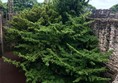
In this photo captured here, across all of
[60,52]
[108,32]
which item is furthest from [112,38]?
[60,52]

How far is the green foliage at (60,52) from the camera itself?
19.7 ft

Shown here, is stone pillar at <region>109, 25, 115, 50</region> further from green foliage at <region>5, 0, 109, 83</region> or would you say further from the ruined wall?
green foliage at <region>5, 0, 109, 83</region>

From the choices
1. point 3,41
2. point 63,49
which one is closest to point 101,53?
point 63,49

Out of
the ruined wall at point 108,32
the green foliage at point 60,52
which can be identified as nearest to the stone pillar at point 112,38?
the ruined wall at point 108,32

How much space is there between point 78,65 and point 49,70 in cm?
96

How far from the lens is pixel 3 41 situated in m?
8.76

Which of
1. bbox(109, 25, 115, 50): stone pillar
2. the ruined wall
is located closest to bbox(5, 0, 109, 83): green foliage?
the ruined wall

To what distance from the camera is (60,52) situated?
259 inches

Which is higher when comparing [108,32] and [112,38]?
[108,32]

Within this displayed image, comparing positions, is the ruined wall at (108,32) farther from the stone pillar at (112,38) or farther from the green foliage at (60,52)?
the green foliage at (60,52)

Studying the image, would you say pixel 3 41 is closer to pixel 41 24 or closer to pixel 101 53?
pixel 41 24

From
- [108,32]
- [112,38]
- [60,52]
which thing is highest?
[108,32]

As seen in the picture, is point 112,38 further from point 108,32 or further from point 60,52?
point 60,52

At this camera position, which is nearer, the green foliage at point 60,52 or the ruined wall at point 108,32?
the green foliage at point 60,52
